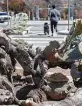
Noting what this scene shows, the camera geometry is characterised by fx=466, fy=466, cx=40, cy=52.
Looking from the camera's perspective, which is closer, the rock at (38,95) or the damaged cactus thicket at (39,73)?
the damaged cactus thicket at (39,73)

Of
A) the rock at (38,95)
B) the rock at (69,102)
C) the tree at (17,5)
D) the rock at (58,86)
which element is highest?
the rock at (69,102)

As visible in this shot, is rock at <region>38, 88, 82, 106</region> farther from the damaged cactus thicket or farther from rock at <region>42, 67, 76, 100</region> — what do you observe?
rock at <region>42, 67, 76, 100</region>

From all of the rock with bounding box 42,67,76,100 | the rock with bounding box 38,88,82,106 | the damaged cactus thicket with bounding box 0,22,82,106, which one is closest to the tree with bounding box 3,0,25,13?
the damaged cactus thicket with bounding box 0,22,82,106

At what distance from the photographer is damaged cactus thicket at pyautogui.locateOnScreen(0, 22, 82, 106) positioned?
504cm

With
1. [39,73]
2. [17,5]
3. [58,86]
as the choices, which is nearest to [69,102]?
[58,86]

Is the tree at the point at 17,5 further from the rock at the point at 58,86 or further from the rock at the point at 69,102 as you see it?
the rock at the point at 69,102

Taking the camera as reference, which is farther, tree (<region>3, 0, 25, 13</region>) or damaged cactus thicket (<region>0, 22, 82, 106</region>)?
tree (<region>3, 0, 25, 13</region>)

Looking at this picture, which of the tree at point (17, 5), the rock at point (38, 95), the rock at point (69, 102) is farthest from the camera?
the tree at point (17, 5)

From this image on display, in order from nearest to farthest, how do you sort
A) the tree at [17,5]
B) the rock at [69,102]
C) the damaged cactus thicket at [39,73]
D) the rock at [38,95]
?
the rock at [69,102] → the damaged cactus thicket at [39,73] → the rock at [38,95] → the tree at [17,5]

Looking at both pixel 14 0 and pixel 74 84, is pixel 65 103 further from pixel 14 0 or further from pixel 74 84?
pixel 14 0

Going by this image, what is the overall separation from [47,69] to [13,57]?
24.3 inches

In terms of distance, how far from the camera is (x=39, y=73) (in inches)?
229

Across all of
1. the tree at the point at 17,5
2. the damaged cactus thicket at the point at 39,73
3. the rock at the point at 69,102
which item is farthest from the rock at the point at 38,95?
the tree at the point at 17,5

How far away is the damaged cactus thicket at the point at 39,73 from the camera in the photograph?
504 cm
